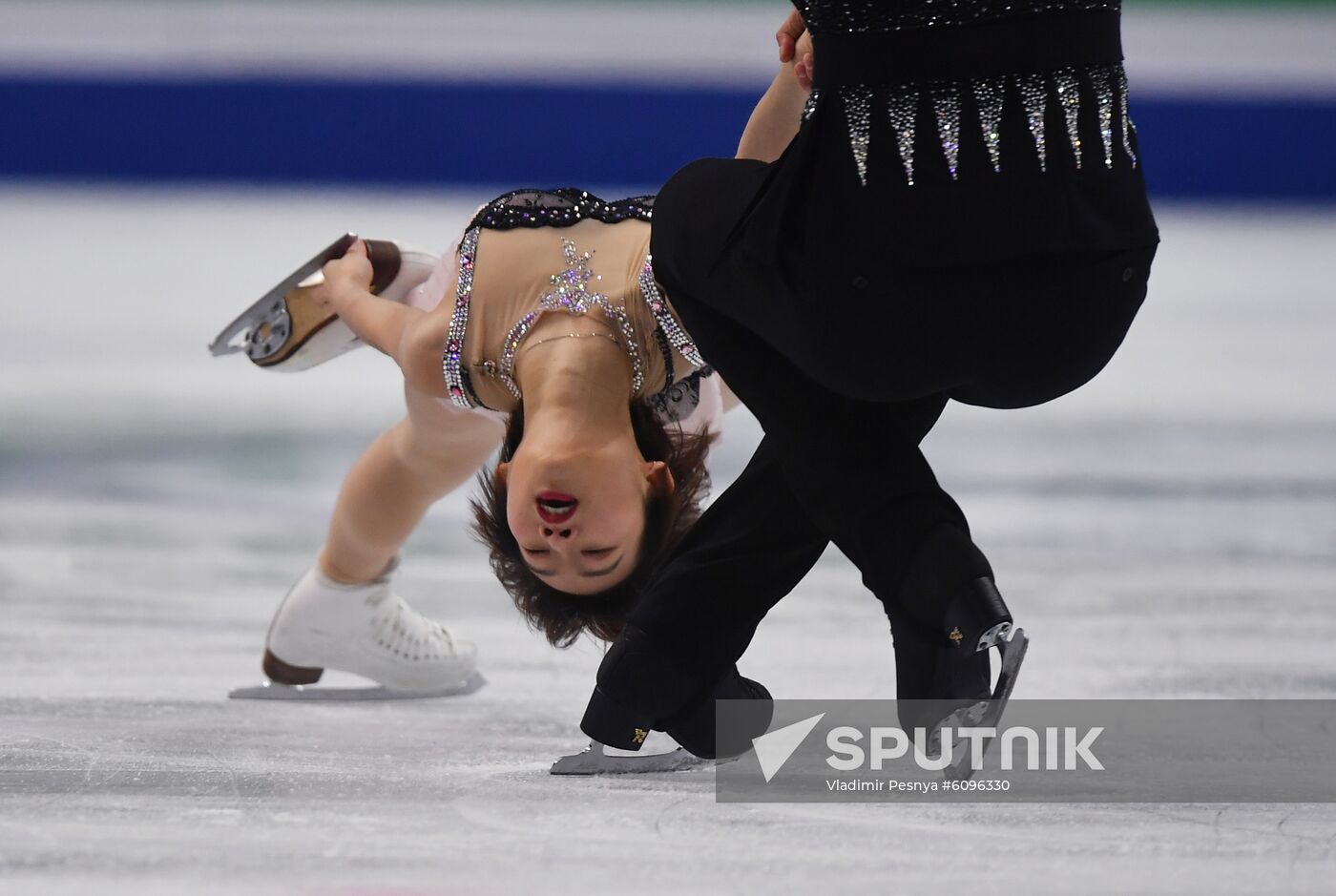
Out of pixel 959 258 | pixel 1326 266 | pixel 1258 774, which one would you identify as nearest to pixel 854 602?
pixel 1258 774

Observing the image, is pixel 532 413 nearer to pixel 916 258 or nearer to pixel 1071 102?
pixel 916 258

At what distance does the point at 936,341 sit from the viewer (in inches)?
55.7

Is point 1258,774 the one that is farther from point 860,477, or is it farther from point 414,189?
point 414,189

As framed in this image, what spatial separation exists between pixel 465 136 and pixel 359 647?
16.2 ft

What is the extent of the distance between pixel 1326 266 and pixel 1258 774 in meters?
4.47

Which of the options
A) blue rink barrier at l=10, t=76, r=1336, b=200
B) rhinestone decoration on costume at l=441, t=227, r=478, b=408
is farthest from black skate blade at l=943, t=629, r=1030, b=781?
blue rink barrier at l=10, t=76, r=1336, b=200

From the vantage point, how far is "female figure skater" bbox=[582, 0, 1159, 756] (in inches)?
53.9

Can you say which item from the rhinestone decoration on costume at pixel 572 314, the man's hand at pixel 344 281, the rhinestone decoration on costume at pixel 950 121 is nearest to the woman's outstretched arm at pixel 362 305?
the man's hand at pixel 344 281

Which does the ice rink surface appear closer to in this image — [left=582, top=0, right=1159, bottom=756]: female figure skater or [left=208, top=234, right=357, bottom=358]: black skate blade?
[left=582, top=0, right=1159, bottom=756]: female figure skater

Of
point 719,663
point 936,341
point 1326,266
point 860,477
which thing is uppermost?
point 936,341

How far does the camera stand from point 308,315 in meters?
2.16

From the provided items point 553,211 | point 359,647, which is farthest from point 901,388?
point 359,647

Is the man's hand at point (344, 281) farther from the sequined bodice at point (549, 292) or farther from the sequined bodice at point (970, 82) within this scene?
the sequined bodice at point (970, 82)

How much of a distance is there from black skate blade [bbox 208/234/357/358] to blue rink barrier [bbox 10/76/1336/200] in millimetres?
4688
